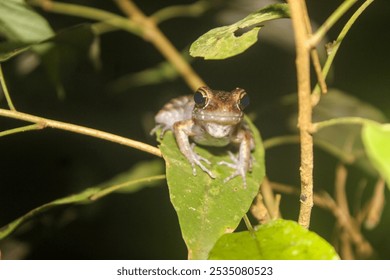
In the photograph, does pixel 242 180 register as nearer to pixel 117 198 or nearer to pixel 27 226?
pixel 27 226

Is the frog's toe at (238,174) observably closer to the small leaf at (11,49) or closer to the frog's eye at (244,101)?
the frog's eye at (244,101)

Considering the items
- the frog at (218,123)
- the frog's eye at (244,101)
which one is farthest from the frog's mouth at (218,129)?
the frog's eye at (244,101)

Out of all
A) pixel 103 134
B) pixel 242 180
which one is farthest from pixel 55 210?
pixel 242 180

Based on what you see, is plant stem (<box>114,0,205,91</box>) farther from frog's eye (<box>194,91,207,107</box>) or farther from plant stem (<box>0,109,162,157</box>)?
plant stem (<box>0,109,162,157</box>)

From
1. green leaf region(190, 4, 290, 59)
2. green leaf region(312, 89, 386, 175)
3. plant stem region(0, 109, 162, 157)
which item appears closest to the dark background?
green leaf region(312, 89, 386, 175)

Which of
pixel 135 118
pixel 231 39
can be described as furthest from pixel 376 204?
pixel 135 118
